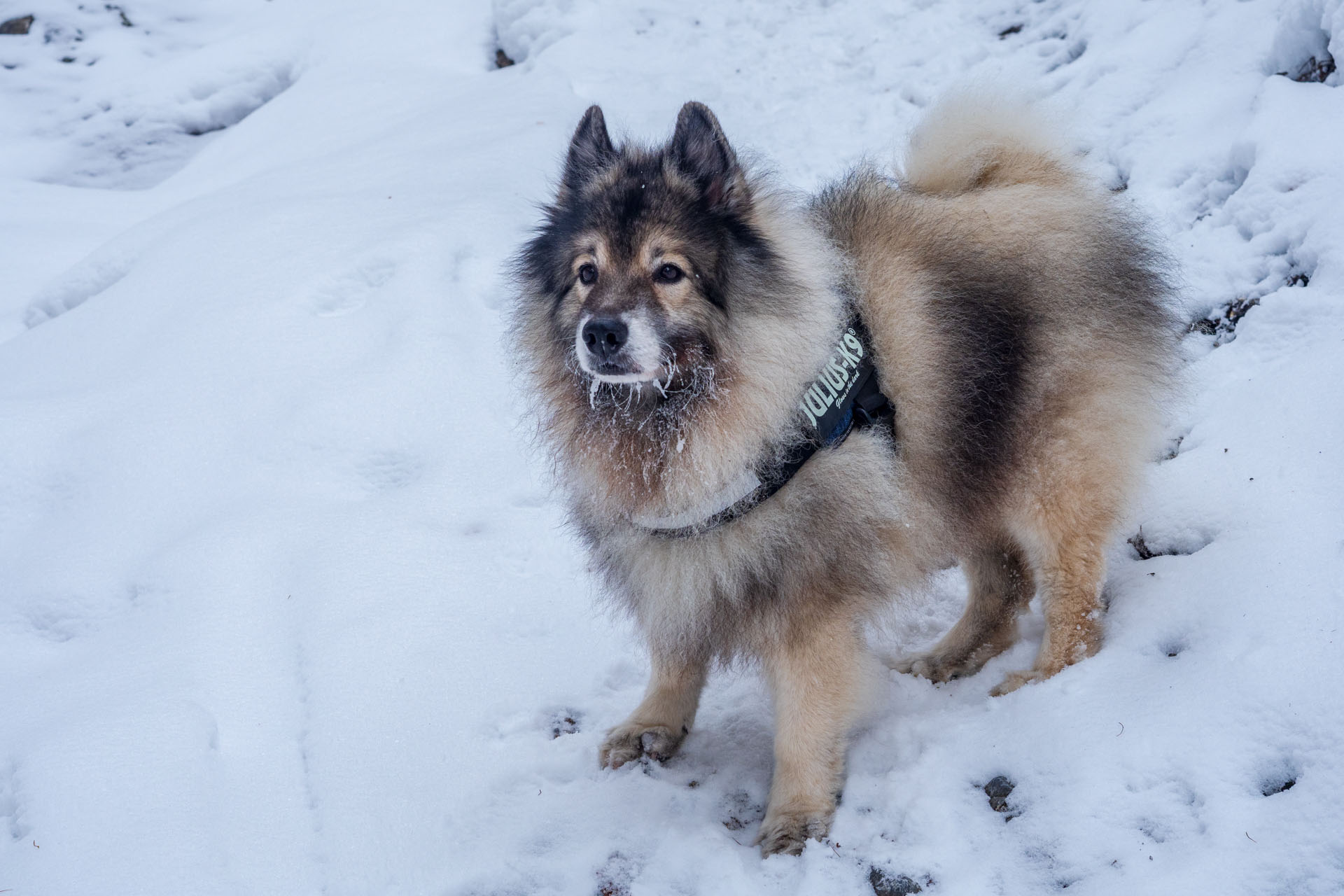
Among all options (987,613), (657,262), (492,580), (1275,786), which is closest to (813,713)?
(987,613)

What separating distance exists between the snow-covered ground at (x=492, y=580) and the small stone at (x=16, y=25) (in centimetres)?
372

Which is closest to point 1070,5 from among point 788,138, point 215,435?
point 788,138

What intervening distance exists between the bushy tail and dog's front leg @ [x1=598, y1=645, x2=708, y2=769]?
1910 millimetres

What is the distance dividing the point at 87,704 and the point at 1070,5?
301 inches

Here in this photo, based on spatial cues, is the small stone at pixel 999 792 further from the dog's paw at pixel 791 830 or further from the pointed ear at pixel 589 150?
the pointed ear at pixel 589 150

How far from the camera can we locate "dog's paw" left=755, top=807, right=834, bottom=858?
255 centimetres

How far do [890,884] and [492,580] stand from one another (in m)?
1.99

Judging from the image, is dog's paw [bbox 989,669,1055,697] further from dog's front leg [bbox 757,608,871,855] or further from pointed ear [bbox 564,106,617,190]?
pointed ear [bbox 564,106,617,190]

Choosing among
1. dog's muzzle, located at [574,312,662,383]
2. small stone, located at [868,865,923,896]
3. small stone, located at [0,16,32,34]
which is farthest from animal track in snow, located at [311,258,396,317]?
small stone, located at [0,16,32,34]

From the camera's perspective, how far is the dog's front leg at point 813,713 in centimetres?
264

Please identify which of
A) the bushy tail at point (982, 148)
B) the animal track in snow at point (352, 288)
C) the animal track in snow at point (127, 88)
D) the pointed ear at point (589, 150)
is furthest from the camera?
the animal track in snow at point (127, 88)

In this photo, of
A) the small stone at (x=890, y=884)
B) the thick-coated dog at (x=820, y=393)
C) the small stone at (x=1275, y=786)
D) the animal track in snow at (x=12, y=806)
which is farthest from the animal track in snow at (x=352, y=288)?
the small stone at (x=1275, y=786)

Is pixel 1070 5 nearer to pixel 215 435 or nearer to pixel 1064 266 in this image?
pixel 1064 266

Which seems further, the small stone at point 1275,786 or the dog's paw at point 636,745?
the dog's paw at point 636,745
